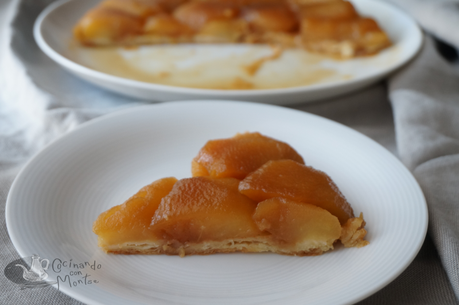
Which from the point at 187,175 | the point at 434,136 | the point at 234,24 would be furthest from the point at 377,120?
the point at 234,24

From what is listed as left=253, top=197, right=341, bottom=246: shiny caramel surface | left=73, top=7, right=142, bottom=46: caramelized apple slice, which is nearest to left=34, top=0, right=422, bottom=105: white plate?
left=73, top=7, right=142, bottom=46: caramelized apple slice

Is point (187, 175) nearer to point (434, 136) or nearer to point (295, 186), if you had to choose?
point (295, 186)

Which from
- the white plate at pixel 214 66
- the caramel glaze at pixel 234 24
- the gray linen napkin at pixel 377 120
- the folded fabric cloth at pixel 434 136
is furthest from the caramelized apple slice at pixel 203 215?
the caramel glaze at pixel 234 24

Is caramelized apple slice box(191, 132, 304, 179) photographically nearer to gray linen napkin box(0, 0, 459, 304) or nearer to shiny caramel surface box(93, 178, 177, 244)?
shiny caramel surface box(93, 178, 177, 244)

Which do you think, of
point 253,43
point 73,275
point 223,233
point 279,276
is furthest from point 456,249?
point 253,43

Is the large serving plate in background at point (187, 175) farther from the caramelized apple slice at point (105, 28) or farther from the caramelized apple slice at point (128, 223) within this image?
the caramelized apple slice at point (105, 28)
